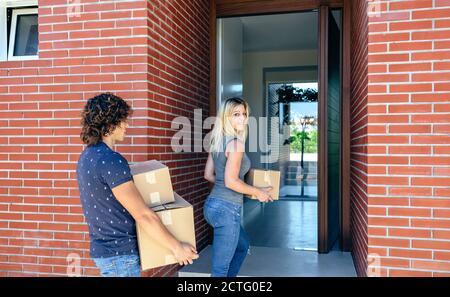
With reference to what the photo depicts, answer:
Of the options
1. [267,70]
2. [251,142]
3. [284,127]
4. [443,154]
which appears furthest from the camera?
[284,127]

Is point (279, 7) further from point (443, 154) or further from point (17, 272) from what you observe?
point (17, 272)

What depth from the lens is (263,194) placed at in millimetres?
2510

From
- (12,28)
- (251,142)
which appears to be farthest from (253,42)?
(12,28)

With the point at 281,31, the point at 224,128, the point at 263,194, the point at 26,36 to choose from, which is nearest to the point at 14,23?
the point at 26,36

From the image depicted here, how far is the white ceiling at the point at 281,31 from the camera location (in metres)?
6.08

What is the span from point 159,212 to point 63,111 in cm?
151

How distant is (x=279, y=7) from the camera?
13.9 feet

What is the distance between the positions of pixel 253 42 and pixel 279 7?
11.5 feet

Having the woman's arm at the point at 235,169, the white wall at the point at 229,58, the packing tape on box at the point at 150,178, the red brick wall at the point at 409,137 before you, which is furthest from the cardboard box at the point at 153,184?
the white wall at the point at 229,58

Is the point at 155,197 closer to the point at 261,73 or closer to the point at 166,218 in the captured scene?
the point at 166,218

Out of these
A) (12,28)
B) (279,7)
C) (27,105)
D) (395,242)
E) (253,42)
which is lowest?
(395,242)

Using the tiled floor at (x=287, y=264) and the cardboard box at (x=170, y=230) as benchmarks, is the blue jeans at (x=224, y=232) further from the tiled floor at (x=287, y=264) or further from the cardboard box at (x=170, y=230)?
the tiled floor at (x=287, y=264)

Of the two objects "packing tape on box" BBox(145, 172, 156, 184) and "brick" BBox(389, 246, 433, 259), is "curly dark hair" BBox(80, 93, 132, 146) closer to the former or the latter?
"packing tape on box" BBox(145, 172, 156, 184)

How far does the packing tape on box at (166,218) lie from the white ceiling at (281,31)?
4.23 metres
